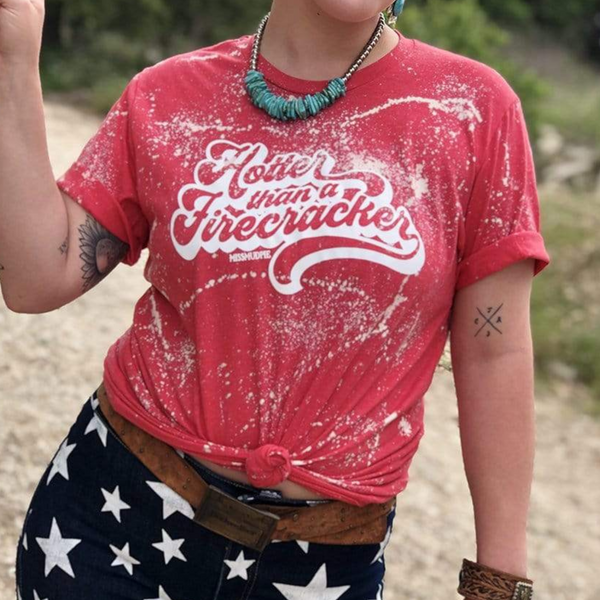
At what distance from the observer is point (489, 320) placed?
165 centimetres

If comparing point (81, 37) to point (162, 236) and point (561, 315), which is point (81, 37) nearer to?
point (561, 315)

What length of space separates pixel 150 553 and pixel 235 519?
153mm

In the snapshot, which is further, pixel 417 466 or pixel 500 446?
pixel 417 466

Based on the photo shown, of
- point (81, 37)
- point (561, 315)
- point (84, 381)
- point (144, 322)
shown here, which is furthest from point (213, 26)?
point (144, 322)

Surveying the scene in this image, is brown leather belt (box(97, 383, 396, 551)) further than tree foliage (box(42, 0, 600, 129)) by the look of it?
No

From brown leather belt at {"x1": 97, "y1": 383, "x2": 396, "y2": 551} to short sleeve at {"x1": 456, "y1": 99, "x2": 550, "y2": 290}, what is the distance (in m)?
0.43

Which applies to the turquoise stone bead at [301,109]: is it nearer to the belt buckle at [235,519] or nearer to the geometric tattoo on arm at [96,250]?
the geometric tattoo on arm at [96,250]

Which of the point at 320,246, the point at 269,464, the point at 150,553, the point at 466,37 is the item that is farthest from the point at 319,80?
the point at 466,37

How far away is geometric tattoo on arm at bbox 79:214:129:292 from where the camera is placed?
5.61 feet

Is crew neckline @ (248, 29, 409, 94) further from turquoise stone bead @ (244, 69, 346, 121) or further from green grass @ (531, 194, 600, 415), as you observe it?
green grass @ (531, 194, 600, 415)

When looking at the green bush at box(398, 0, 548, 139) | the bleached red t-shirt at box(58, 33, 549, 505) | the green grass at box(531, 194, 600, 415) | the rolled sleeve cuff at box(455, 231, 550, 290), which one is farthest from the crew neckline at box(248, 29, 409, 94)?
the green bush at box(398, 0, 548, 139)

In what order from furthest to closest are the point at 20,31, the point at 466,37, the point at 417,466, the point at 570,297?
the point at 466,37 → the point at 570,297 → the point at 417,466 → the point at 20,31

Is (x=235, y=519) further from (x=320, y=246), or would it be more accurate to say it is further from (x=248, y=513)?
(x=320, y=246)

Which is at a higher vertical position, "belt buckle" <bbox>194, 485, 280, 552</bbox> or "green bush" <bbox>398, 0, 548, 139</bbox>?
"green bush" <bbox>398, 0, 548, 139</bbox>
